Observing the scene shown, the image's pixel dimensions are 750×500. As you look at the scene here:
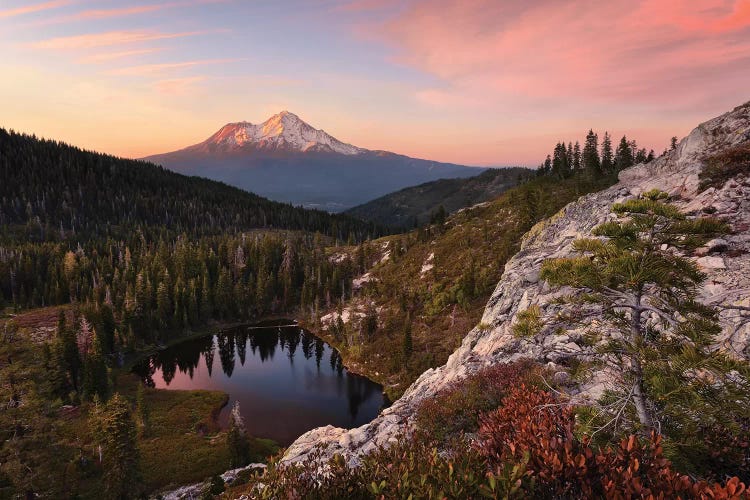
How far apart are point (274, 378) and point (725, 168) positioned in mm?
103770

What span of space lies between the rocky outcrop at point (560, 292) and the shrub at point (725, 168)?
802 mm

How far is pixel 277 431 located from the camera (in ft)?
251

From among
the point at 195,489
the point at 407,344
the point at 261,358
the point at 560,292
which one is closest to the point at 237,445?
the point at 195,489

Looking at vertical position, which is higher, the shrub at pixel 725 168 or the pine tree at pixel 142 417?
the shrub at pixel 725 168

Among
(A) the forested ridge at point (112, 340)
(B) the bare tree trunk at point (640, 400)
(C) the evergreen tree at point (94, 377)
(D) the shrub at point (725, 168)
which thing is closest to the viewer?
(B) the bare tree trunk at point (640, 400)

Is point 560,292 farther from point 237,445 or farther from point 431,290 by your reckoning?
point 431,290

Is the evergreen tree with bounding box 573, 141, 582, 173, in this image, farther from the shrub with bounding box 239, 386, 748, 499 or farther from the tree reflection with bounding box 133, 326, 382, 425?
the shrub with bounding box 239, 386, 748, 499

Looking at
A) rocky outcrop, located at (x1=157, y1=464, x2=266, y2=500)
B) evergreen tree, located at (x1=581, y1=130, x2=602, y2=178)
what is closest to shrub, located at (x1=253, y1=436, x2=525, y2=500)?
rocky outcrop, located at (x1=157, y1=464, x2=266, y2=500)

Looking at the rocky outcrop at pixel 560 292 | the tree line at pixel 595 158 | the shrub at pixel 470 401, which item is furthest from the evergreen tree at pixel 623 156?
the shrub at pixel 470 401

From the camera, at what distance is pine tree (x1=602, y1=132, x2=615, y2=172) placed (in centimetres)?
13962

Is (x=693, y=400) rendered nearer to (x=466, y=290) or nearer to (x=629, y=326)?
(x=629, y=326)

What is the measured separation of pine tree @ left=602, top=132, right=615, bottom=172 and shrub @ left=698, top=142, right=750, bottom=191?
4608 inches

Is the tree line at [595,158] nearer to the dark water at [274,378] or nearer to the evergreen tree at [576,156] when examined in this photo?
the evergreen tree at [576,156]

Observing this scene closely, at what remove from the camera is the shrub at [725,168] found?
31.5 metres
